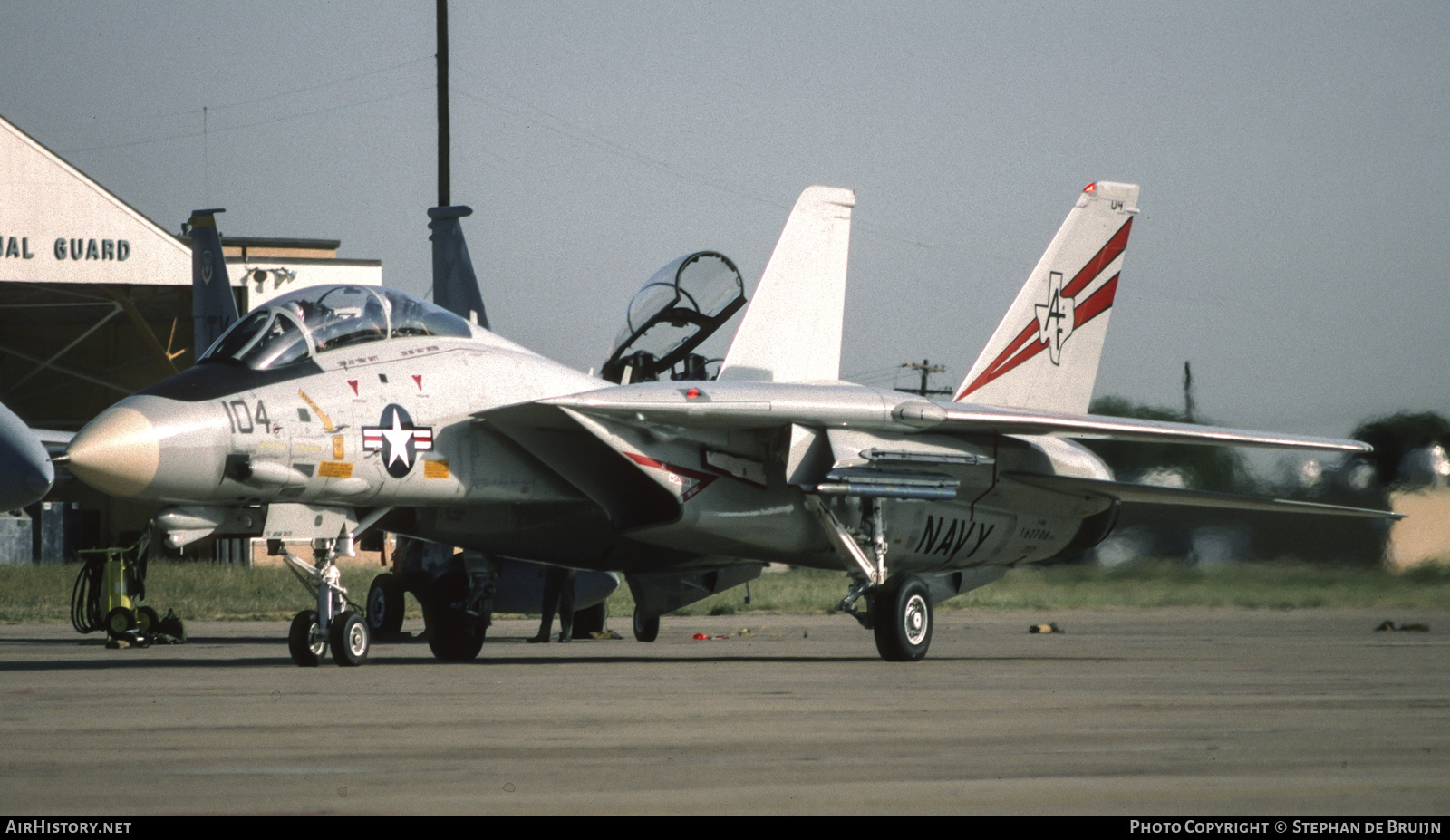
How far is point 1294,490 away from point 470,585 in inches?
354

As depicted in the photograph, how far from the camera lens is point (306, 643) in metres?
9.75

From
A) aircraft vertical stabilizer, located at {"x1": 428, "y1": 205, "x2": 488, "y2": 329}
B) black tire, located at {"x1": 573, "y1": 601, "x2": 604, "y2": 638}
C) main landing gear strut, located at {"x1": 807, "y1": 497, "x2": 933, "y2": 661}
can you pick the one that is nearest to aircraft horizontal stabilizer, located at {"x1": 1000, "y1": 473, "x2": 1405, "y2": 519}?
main landing gear strut, located at {"x1": 807, "y1": 497, "x2": 933, "y2": 661}

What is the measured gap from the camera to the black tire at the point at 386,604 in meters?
14.0

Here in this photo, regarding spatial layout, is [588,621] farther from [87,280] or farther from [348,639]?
[87,280]

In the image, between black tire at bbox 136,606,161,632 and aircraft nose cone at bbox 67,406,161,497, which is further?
black tire at bbox 136,606,161,632

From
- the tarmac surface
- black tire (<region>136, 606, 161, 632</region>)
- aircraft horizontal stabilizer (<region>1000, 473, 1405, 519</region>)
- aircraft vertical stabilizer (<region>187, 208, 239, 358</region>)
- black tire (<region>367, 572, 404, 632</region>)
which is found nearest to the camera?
the tarmac surface

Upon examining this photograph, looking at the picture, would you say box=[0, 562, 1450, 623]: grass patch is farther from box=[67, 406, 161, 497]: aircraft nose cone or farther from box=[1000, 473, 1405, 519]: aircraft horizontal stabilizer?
box=[67, 406, 161, 497]: aircraft nose cone

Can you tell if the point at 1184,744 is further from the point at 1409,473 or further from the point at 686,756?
the point at 1409,473

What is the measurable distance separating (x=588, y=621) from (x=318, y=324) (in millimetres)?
6408

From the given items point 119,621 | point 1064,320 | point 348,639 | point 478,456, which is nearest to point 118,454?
point 348,639

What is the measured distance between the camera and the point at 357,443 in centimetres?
978

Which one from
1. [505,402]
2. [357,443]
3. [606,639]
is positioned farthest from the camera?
[606,639]

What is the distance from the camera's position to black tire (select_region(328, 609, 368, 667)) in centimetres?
973
